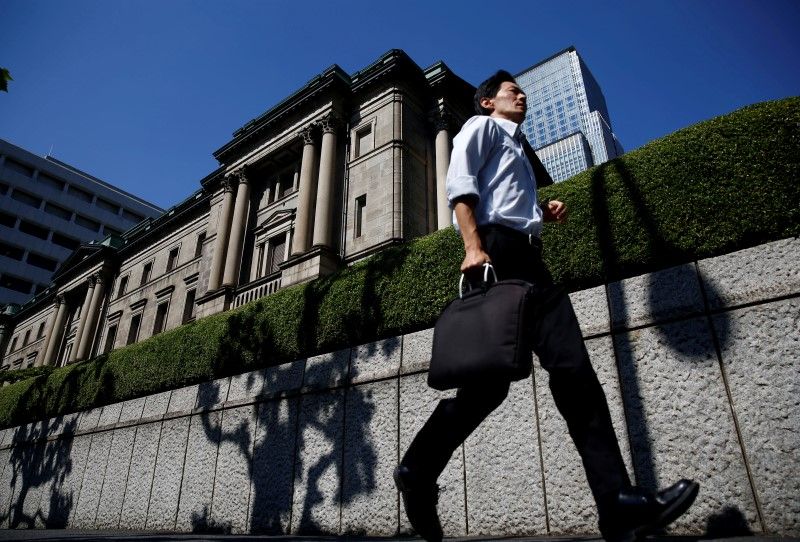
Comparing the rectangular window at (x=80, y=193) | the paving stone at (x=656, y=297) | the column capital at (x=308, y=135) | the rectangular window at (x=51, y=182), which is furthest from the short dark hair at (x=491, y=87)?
the rectangular window at (x=80, y=193)

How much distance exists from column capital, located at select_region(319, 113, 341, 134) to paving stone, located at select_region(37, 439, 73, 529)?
16.0 m

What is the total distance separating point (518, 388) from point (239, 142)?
Answer: 24.9 metres

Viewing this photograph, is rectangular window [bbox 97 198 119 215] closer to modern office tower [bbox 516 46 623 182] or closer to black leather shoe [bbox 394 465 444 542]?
black leather shoe [bbox 394 465 444 542]

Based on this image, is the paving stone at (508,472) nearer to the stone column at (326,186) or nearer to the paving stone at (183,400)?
the paving stone at (183,400)

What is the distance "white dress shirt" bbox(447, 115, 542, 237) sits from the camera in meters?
2.58

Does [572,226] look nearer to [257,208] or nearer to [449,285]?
[449,285]

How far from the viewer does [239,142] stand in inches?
1024

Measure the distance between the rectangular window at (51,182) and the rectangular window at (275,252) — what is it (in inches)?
2328

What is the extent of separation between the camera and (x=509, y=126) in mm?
2990

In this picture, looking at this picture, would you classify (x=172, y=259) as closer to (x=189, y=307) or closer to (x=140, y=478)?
(x=189, y=307)

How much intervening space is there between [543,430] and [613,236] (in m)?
2.19

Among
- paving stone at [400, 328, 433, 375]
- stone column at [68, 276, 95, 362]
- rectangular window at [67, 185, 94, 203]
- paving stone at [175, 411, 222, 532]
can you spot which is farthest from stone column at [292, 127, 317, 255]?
rectangular window at [67, 185, 94, 203]

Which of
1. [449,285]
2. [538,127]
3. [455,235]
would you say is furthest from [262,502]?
[538,127]

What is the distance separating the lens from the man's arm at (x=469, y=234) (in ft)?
7.79
